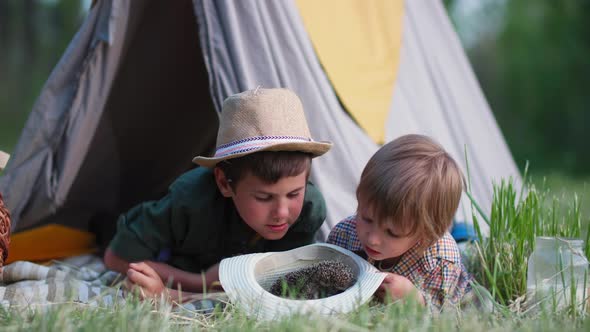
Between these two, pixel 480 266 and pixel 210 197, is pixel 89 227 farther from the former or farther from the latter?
pixel 480 266

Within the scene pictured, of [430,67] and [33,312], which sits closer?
[33,312]

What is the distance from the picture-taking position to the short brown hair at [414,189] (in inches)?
69.1

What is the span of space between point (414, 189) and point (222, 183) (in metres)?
0.68

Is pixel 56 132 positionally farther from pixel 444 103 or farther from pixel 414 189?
pixel 444 103

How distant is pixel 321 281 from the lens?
5.70ft

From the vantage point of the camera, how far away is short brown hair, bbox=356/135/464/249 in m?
1.75

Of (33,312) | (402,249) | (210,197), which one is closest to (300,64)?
(210,197)

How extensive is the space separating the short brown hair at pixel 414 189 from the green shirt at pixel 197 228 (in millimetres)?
393

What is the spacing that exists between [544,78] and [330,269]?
9253 millimetres

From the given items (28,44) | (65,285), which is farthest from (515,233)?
(28,44)

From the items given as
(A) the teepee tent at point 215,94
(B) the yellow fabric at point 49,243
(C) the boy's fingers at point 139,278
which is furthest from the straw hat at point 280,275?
(B) the yellow fabric at point 49,243

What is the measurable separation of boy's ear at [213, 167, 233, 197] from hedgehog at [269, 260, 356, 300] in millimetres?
428

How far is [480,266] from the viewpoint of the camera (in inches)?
86.7

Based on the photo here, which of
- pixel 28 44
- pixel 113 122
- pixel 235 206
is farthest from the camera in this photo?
pixel 28 44
